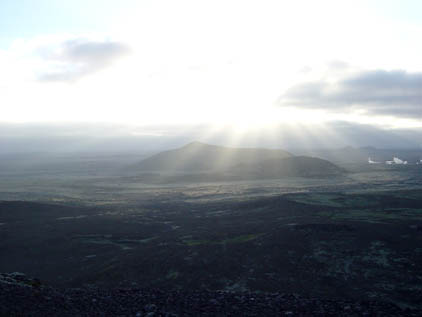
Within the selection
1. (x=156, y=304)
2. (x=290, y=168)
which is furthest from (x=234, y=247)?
(x=290, y=168)

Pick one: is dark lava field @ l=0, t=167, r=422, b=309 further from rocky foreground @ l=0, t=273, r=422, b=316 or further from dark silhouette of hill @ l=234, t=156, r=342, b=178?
dark silhouette of hill @ l=234, t=156, r=342, b=178

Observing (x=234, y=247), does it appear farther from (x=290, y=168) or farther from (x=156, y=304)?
(x=290, y=168)

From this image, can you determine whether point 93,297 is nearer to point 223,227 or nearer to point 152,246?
point 152,246

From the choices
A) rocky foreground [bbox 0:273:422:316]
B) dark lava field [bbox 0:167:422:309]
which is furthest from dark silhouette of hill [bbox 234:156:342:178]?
rocky foreground [bbox 0:273:422:316]

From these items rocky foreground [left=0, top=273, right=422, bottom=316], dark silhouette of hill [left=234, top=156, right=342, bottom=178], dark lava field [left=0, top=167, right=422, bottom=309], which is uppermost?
dark silhouette of hill [left=234, top=156, right=342, bottom=178]

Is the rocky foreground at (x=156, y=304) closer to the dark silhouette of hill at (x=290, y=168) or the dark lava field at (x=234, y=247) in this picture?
the dark lava field at (x=234, y=247)

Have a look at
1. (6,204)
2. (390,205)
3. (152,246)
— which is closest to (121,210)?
(6,204)

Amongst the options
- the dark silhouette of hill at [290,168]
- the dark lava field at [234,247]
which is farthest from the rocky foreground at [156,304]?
the dark silhouette of hill at [290,168]

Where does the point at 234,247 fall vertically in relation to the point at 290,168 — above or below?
below
